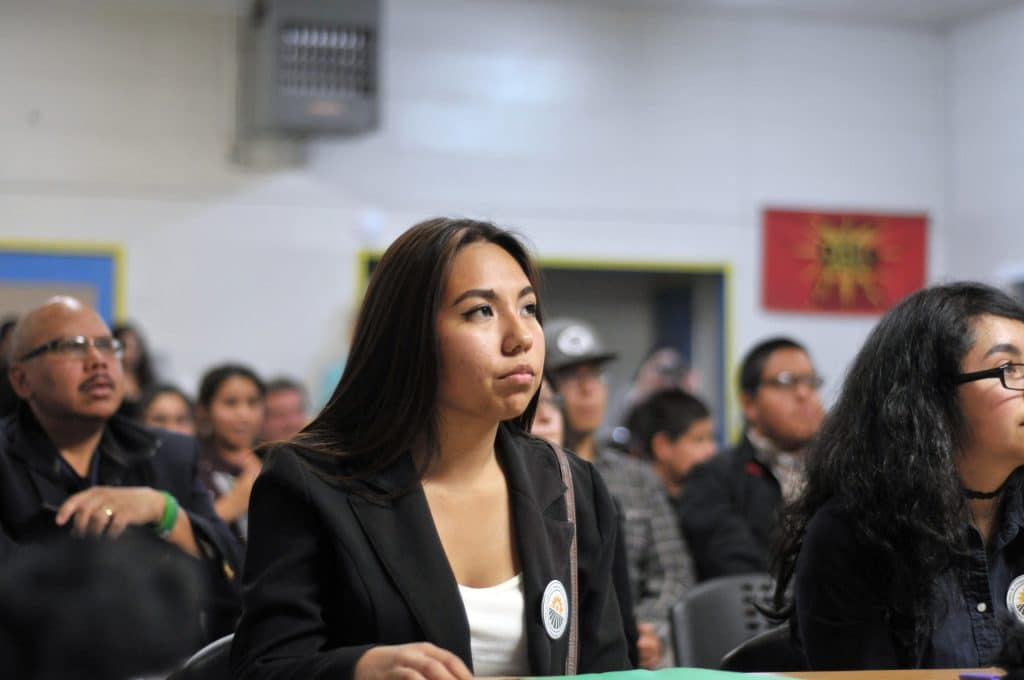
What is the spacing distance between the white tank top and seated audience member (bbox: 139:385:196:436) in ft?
10.4

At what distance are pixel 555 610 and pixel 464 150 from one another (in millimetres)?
5531

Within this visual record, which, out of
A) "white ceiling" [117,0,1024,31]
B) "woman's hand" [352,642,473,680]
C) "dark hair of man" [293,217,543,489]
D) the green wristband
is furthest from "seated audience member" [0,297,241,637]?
"white ceiling" [117,0,1024,31]

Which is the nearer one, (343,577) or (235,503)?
(343,577)

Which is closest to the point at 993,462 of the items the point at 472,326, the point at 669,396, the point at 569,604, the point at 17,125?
the point at 569,604

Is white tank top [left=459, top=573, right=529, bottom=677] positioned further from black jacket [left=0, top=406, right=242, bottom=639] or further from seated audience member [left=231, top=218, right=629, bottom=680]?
black jacket [left=0, top=406, right=242, bottom=639]

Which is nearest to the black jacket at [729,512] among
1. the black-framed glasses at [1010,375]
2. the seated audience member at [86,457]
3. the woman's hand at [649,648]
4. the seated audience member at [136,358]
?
the woman's hand at [649,648]

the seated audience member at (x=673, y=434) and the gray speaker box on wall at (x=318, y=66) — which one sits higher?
the gray speaker box on wall at (x=318, y=66)

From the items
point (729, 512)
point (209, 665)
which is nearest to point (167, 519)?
point (209, 665)

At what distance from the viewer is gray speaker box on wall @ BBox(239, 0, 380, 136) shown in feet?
21.2

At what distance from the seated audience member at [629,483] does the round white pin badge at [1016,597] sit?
167 centimetres

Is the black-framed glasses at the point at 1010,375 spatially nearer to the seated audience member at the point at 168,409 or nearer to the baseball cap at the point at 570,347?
the baseball cap at the point at 570,347

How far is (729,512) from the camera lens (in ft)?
12.9

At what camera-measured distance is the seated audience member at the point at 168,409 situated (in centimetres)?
475

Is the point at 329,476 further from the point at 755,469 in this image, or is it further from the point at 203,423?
the point at 203,423
